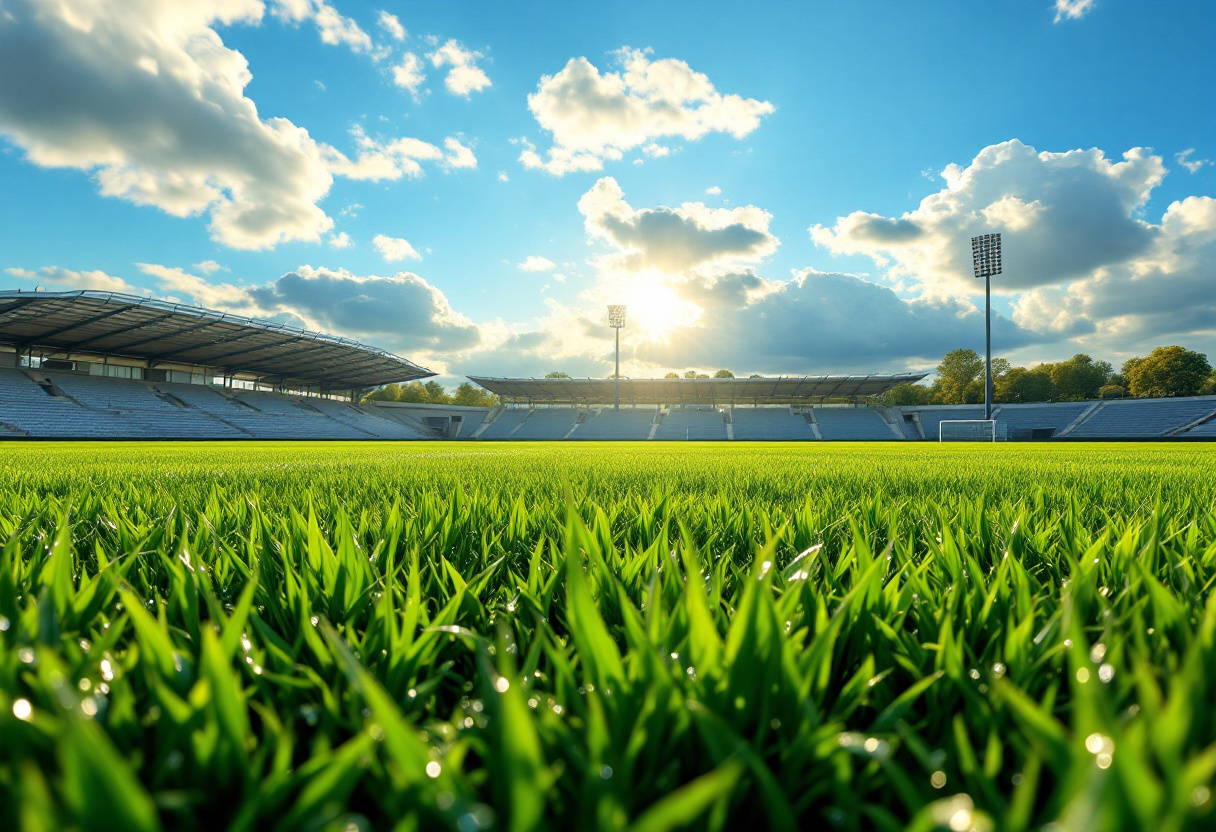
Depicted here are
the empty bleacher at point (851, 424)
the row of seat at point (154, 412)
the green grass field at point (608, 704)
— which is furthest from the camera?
the empty bleacher at point (851, 424)

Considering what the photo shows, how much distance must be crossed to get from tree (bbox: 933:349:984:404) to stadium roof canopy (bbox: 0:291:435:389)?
5269 cm

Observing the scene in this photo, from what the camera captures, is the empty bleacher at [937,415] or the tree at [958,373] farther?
the tree at [958,373]

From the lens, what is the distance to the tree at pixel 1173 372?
4644 centimetres

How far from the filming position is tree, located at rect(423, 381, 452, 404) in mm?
73175

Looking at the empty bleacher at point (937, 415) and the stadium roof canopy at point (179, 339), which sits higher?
the stadium roof canopy at point (179, 339)

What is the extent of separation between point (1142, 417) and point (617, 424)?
36804 millimetres

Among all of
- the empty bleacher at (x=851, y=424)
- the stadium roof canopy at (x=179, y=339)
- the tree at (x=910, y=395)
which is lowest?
the empty bleacher at (x=851, y=424)

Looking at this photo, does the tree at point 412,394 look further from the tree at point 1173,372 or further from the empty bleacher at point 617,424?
the tree at point 1173,372

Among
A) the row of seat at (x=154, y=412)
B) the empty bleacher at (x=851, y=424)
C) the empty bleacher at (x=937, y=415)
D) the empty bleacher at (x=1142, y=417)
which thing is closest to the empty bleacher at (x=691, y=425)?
the empty bleacher at (x=851, y=424)

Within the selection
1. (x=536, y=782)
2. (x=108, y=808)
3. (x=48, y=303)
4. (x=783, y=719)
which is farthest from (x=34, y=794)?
(x=48, y=303)

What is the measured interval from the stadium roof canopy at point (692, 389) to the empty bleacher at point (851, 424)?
60.0 inches

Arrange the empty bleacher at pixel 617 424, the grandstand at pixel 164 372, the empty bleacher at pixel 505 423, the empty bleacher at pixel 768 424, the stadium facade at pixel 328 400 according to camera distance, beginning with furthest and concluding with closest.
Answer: the empty bleacher at pixel 505 423, the empty bleacher at pixel 617 424, the empty bleacher at pixel 768 424, the stadium facade at pixel 328 400, the grandstand at pixel 164 372

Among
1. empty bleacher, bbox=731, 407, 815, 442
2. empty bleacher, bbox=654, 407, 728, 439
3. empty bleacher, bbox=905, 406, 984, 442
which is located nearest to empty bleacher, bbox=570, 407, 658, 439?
empty bleacher, bbox=654, 407, 728, 439

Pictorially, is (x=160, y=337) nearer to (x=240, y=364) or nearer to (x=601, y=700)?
(x=240, y=364)
